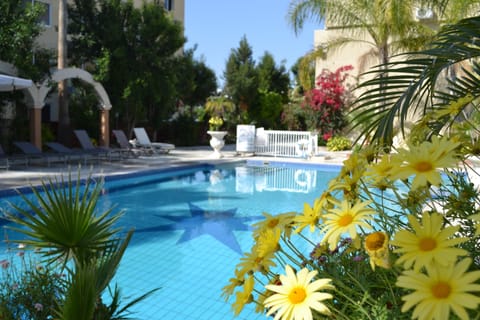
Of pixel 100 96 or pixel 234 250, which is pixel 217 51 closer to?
pixel 100 96

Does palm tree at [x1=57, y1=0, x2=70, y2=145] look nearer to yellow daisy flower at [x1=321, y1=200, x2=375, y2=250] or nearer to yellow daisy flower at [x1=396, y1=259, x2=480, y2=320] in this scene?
yellow daisy flower at [x1=321, y1=200, x2=375, y2=250]

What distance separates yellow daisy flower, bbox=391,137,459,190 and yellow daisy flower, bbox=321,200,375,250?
11 centimetres

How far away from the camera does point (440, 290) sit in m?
0.81

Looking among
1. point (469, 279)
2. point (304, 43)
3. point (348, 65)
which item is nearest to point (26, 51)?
point (304, 43)

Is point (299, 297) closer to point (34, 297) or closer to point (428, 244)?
point (428, 244)

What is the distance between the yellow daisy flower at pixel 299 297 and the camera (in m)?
0.94

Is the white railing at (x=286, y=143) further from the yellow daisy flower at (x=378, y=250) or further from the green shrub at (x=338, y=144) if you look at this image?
the yellow daisy flower at (x=378, y=250)

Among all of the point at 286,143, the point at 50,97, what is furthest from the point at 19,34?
the point at 286,143

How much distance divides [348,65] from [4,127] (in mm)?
15369

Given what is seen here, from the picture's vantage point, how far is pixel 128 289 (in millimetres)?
5375

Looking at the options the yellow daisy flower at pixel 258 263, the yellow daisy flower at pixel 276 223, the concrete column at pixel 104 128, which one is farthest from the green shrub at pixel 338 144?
the yellow daisy flower at pixel 258 263

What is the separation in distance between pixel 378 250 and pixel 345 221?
13 centimetres

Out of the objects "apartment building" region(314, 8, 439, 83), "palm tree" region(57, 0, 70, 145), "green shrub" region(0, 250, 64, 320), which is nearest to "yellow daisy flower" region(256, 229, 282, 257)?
"green shrub" region(0, 250, 64, 320)

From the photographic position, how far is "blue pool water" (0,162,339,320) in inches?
Result: 205
